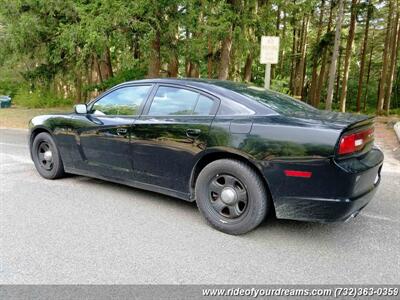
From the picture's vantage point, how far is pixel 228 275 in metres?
2.73

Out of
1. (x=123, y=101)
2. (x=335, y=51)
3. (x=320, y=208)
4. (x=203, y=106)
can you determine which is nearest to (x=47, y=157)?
(x=123, y=101)

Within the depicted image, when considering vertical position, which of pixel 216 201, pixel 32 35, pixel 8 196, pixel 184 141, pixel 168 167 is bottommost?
pixel 8 196

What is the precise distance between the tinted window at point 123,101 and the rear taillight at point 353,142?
2363 millimetres

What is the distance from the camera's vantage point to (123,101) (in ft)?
14.5

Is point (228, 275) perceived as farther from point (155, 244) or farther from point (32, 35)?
point (32, 35)

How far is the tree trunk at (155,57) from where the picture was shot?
11067mm

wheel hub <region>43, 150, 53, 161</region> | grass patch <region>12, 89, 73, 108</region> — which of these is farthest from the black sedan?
grass patch <region>12, 89, 73, 108</region>

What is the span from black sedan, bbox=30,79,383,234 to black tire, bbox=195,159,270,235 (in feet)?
0.03

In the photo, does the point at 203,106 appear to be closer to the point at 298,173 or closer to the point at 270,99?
the point at 270,99

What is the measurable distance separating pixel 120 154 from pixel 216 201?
4.73 ft

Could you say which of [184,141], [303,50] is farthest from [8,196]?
[303,50]

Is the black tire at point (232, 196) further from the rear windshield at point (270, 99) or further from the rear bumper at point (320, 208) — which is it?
the rear windshield at point (270, 99)

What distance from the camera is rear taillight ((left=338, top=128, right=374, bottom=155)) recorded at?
295cm

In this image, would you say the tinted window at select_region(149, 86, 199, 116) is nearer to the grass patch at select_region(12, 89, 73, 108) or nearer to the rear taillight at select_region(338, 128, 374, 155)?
the rear taillight at select_region(338, 128, 374, 155)
